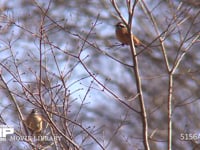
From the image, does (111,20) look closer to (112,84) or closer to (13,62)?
(112,84)

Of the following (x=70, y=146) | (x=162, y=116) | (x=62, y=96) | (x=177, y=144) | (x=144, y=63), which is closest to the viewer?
(x=70, y=146)

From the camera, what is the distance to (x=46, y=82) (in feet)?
13.6

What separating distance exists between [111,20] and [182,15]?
6.17 meters

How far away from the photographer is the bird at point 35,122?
4.35 m

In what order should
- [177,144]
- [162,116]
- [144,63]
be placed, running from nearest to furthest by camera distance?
[177,144] → [162,116] → [144,63]

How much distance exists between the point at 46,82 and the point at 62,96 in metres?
0.16

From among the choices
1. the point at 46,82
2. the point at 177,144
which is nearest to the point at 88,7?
the point at 177,144

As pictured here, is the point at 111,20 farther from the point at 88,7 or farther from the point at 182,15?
the point at 182,15

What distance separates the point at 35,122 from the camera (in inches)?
175

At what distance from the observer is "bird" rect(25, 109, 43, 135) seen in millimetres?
4348

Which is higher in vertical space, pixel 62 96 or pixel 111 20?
pixel 111 20

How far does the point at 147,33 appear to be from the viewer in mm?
9562

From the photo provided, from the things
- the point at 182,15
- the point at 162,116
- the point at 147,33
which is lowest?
the point at 182,15

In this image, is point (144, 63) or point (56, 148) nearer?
point (56, 148)
